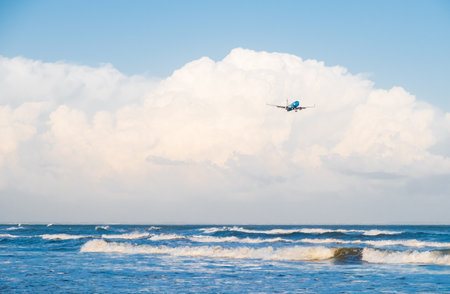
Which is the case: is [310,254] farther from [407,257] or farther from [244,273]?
[244,273]

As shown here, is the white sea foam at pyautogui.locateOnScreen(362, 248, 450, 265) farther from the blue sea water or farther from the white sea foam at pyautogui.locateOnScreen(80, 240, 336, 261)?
the white sea foam at pyautogui.locateOnScreen(80, 240, 336, 261)

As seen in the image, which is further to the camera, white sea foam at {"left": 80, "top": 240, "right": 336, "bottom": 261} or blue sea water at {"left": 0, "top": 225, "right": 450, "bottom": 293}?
white sea foam at {"left": 80, "top": 240, "right": 336, "bottom": 261}

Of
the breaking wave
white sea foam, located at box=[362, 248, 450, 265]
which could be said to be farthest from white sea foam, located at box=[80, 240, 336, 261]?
white sea foam, located at box=[362, 248, 450, 265]

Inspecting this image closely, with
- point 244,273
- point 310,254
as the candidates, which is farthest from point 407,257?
point 244,273

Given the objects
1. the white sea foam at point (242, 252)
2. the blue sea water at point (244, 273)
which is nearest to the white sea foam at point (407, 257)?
the blue sea water at point (244, 273)

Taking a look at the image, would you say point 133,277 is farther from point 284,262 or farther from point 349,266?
point 349,266

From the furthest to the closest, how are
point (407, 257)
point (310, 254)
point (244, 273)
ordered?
point (310, 254) → point (407, 257) → point (244, 273)

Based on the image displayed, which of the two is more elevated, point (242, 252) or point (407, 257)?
point (407, 257)

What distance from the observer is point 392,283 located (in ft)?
59.2

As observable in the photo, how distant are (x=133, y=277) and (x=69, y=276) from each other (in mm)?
3093

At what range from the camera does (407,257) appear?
26812 millimetres

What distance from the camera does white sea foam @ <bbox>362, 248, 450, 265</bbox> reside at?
25620mm

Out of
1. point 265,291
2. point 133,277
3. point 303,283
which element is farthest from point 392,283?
point 133,277

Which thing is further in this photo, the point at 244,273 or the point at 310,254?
the point at 310,254
